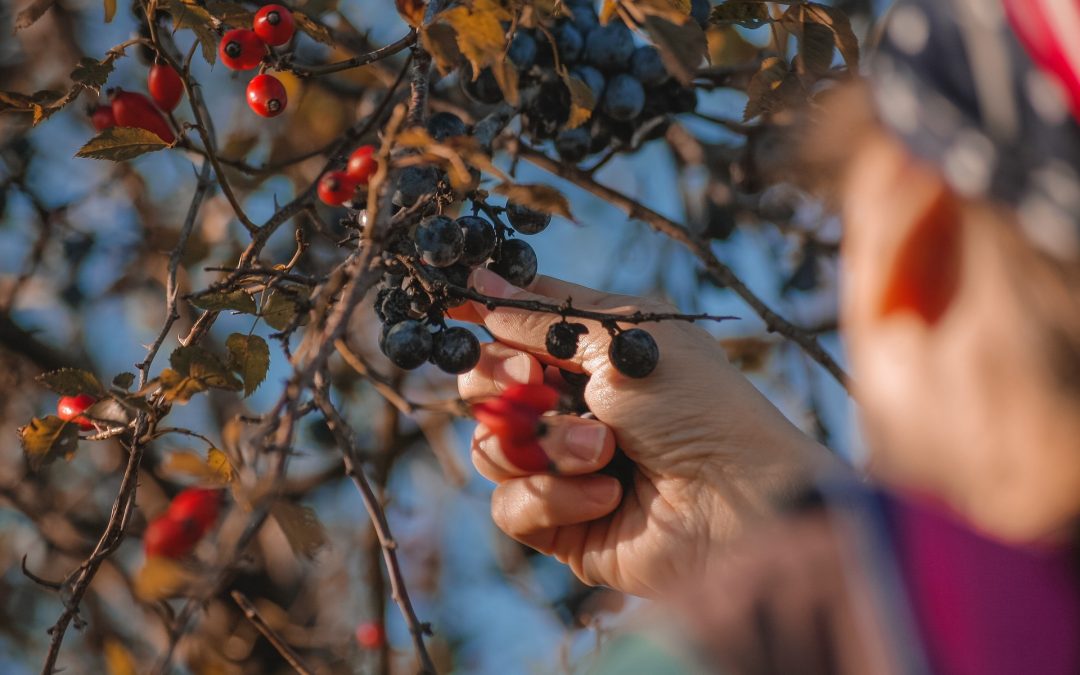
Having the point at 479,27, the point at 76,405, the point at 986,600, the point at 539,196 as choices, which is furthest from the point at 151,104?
the point at 986,600

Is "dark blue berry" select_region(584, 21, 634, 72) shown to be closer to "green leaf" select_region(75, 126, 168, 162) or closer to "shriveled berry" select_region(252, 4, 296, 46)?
"shriveled berry" select_region(252, 4, 296, 46)

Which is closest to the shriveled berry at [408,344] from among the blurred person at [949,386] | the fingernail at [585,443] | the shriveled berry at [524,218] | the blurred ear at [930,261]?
the shriveled berry at [524,218]

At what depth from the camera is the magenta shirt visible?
687 millimetres

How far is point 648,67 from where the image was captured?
1.94m

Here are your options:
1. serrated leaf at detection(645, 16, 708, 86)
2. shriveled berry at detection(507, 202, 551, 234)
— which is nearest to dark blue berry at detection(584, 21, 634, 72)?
shriveled berry at detection(507, 202, 551, 234)

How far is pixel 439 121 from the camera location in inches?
60.7

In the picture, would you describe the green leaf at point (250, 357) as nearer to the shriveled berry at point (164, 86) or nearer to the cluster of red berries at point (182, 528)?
the cluster of red berries at point (182, 528)

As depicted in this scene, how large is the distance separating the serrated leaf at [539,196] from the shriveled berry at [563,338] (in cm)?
42

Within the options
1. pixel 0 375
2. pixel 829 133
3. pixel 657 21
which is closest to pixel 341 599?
pixel 0 375

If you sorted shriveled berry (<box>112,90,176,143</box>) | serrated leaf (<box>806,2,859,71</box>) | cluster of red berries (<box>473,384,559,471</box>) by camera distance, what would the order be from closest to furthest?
cluster of red berries (<box>473,384,559,471</box>)
serrated leaf (<box>806,2,859,71</box>)
shriveled berry (<box>112,90,176,143</box>)

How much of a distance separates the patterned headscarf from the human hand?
93 centimetres

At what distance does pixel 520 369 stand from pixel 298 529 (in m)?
0.67

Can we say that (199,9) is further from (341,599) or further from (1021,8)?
(341,599)

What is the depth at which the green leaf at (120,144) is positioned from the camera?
150 cm
